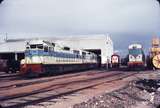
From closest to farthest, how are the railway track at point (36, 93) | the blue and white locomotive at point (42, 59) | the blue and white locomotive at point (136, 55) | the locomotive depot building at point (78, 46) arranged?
1. the railway track at point (36, 93)
2. the blue and white locomotive at point (42, 59)
3. the blue and white locomotive at point (136, 55)
4. the locomotive depot building at point (78, 46)

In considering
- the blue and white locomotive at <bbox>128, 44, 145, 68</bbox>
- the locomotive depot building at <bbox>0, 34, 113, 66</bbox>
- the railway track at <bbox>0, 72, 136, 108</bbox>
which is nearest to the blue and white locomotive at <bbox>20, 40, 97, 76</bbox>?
the railway track at <bbox>0, 72, 136, 108</bbox>

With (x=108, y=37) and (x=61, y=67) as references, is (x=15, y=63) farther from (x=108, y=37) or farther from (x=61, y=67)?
(x=108, y=37)

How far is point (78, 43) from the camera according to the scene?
85.3 m

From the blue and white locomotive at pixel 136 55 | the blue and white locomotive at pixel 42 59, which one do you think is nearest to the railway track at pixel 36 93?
the blue and white locomotive at pixel 42 59

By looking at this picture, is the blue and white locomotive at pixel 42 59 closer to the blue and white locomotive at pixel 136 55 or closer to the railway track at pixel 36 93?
the railway track at pixel 36 93

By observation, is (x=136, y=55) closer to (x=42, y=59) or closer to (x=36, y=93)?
(x=42, y=59)

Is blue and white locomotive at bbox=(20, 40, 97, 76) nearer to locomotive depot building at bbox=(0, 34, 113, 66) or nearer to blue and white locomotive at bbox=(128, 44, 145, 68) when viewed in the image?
blue and white locomotive at bbox=(128, 44, 145, 68)

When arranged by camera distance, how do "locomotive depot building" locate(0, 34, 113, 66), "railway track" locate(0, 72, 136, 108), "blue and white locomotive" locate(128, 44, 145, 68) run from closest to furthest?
"railway track" locate(0, 72, 136, 108)
"blue and white locomotive" locate(128, 44, 145, 68)
"locomotive depot building" locate(0, 34, 113, 66)

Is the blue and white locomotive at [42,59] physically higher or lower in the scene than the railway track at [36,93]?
higher

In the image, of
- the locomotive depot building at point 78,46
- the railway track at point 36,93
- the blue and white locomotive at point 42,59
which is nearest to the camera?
the railway track at point 36,93

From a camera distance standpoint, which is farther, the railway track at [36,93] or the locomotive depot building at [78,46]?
the locomotive depot building at [78,46]

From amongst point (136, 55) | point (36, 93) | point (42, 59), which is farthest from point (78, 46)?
point (36, 93)

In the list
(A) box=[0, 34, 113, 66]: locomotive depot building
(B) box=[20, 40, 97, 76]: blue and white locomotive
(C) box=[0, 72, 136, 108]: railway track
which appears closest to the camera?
(C) box=[0, 72, 136, 108]: railway track

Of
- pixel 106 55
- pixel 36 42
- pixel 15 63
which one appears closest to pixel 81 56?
pixel 15 63
